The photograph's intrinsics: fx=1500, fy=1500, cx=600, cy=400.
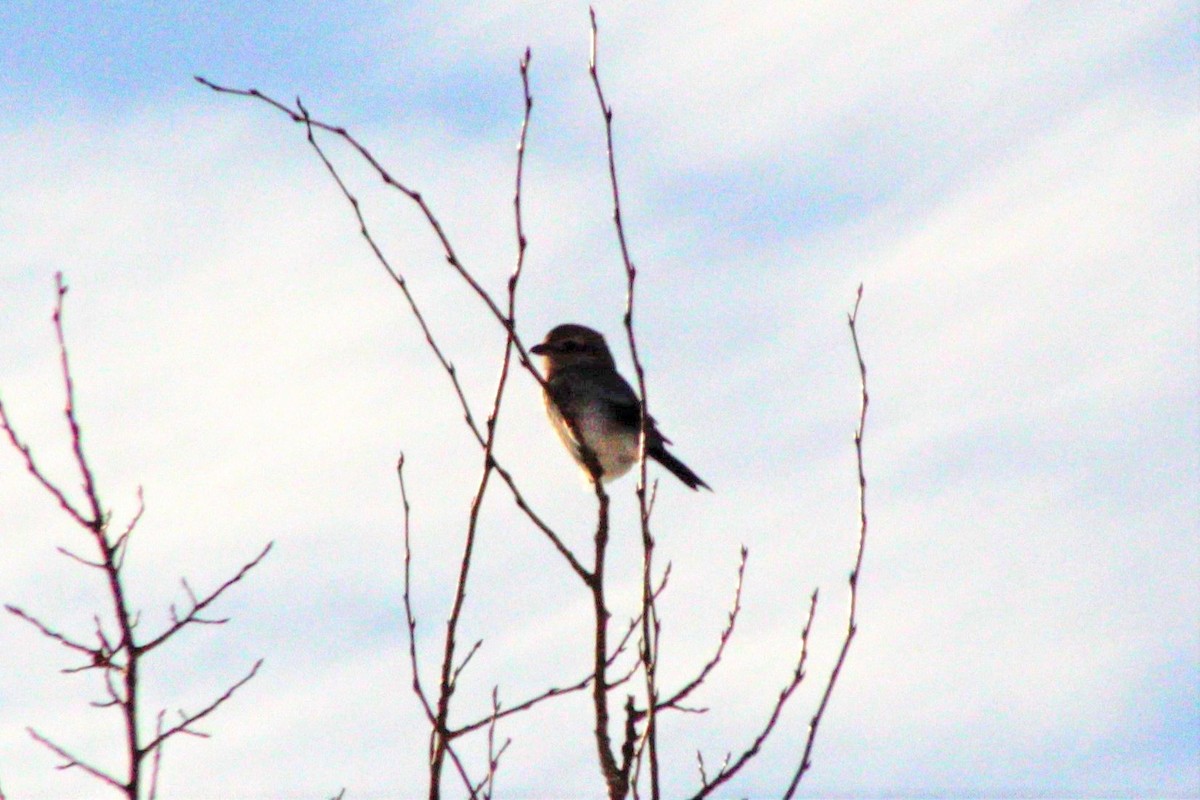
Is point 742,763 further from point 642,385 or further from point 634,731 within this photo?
point 642,385

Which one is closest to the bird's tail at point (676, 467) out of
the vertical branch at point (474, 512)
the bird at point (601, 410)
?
the bird at point (601, 410)

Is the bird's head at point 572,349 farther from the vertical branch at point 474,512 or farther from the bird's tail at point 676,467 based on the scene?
the vertical branch at point 474,512

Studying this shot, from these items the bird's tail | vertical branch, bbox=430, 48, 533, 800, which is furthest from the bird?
vertical branch, bbox=430, 48, 533, 800

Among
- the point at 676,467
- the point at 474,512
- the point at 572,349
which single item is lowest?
the point at 474,512

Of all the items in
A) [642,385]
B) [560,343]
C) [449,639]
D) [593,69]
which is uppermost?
[560,343]

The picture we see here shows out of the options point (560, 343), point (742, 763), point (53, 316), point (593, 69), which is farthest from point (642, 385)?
point (560, 343)

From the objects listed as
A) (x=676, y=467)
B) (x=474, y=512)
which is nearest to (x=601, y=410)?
(x=676, y=467)

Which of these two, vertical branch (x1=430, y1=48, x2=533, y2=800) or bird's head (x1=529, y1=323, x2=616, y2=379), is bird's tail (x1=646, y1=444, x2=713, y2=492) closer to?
bird's head (x1=529, y1=323, x2=616, y2=379)

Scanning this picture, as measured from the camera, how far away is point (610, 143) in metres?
4.32

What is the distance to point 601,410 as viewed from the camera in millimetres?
11297

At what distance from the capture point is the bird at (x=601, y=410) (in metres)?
11.0

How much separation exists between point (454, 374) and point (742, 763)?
58.4 inches

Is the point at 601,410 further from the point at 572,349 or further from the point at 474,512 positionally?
the point at 474,512

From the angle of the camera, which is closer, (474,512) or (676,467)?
(474,512)
